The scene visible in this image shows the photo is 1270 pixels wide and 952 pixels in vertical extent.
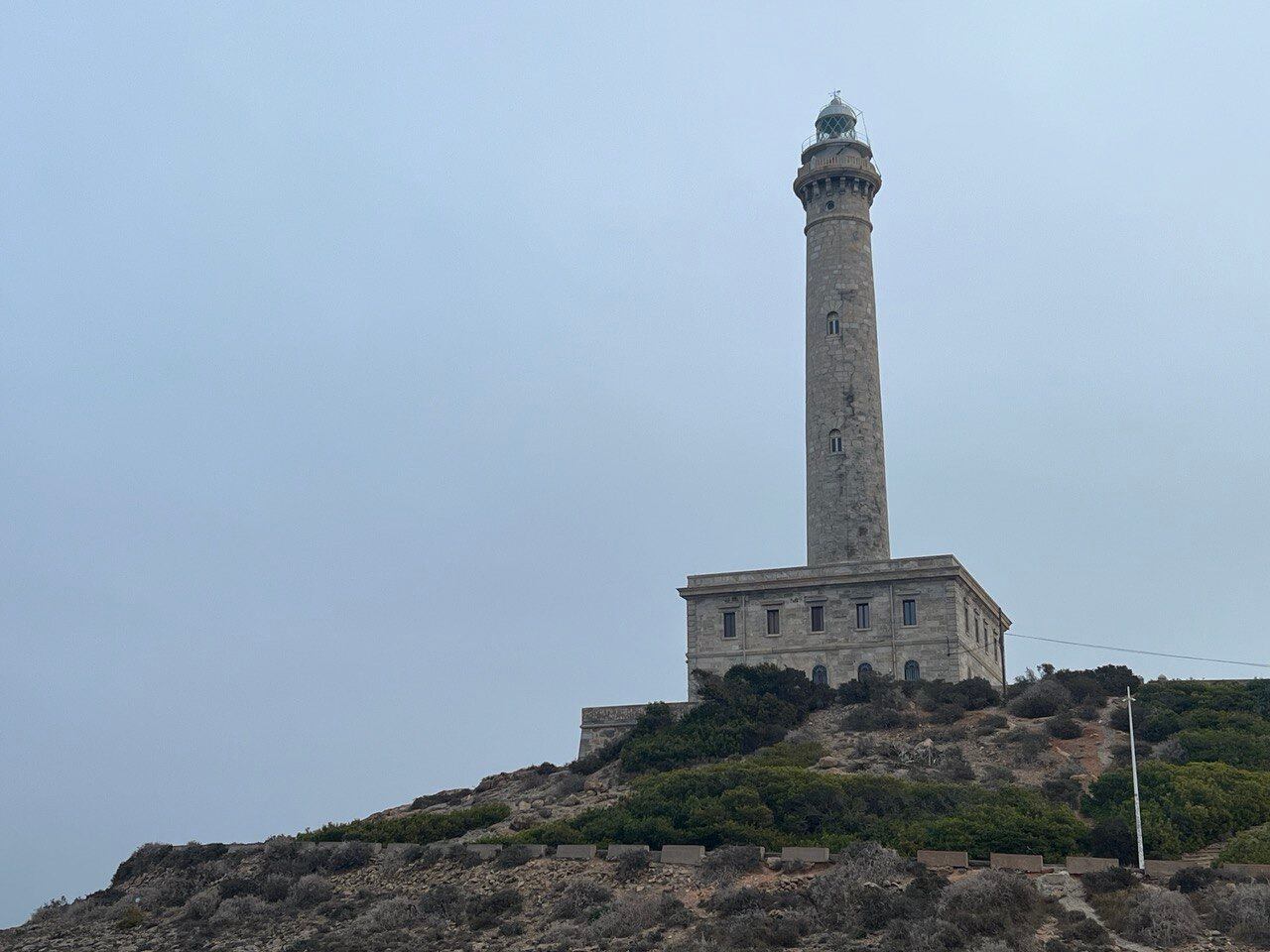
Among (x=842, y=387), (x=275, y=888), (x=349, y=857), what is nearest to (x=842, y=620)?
(x=842, y=387)

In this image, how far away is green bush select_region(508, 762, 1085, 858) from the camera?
128 ft

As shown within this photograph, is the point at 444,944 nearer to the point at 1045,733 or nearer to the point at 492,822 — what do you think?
the point at 492,822

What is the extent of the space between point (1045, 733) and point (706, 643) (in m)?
15.3

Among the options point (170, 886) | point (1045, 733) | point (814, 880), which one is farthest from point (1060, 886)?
point (170, 886)

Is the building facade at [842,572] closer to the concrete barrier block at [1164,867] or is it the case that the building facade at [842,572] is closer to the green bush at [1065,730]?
the green bush at [1065,730]

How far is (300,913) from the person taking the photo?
134 ft

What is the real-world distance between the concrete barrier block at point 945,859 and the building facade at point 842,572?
22.0 m

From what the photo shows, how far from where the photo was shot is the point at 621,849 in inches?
1641

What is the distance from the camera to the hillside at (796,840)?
3422 centimetres

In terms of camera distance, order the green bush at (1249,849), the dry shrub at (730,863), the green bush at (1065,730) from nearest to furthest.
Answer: the green bush at (1249,849) → the dry shrub at (730,863) → the green bush at (1065,730)

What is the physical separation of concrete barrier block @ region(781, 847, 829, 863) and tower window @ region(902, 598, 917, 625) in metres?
22.7

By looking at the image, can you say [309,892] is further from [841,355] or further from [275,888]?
[841,355]

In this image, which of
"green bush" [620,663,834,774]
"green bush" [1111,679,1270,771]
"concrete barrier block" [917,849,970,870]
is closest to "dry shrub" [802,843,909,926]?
"concrete barrier block" [917,849,970,870]

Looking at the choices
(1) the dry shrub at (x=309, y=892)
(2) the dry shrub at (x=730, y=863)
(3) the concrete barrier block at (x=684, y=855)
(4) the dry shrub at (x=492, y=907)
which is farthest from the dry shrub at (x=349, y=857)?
(2) the dry shrub at (x=730, y=863)
